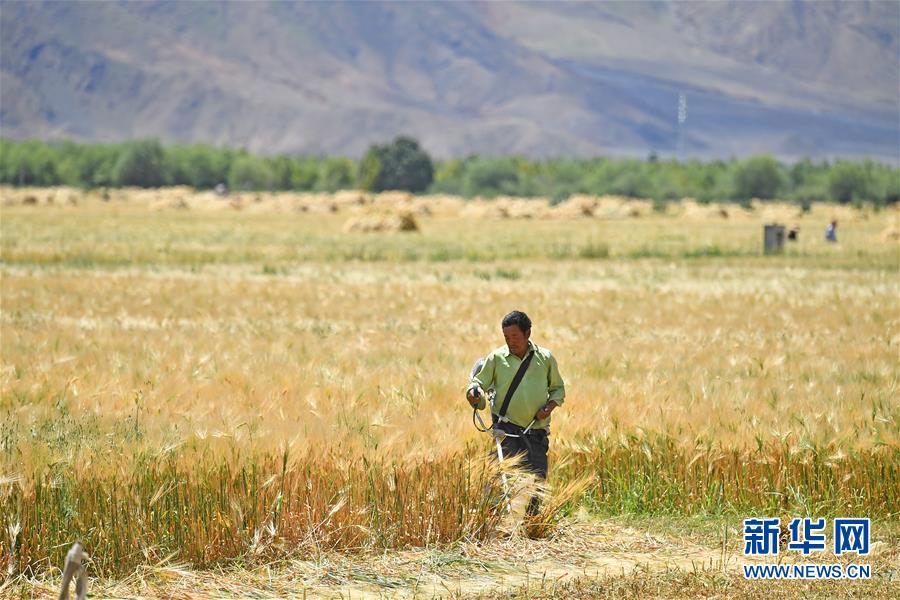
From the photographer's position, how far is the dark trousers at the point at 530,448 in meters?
11.5

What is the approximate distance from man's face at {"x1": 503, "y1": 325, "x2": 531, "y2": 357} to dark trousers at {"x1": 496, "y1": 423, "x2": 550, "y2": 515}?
2.10 feet

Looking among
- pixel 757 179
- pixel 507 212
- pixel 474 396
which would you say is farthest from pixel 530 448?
pixel 757 179

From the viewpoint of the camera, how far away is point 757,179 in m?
191

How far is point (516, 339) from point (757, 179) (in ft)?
609

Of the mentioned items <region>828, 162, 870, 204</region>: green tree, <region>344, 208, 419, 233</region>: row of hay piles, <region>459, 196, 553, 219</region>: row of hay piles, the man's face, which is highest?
<region>828, 162, 870, 204</region>: green tree

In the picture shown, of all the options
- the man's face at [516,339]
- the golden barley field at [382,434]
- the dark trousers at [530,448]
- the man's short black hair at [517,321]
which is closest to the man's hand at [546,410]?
the dark trousers at [530,448]

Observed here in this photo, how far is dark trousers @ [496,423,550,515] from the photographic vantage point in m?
11.5

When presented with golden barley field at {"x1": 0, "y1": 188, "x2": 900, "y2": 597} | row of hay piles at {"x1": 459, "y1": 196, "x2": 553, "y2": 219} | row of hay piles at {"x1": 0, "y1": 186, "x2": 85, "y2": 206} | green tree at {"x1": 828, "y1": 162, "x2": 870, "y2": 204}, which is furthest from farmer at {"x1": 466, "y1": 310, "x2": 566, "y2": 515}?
green tree at {"x1": 828, "y1": 162, "x2": 870, "y2": 204}

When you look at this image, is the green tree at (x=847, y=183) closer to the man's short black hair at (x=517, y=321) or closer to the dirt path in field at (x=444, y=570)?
the dirt path in field at (x=444, y=570)

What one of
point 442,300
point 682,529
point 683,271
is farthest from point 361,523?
point 683,271

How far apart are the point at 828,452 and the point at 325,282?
2836cm

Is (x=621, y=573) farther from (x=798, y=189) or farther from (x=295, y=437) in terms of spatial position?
(x=798, y=189)

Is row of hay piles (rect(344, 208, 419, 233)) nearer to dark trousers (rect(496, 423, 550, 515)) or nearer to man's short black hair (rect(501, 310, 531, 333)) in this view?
dark trousers (rect(496, 423, 550, 515))

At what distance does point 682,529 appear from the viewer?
40.9 ft
